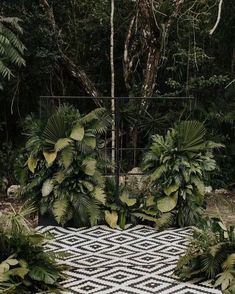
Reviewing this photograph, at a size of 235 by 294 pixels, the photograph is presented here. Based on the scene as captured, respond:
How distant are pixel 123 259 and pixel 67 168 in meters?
1.69

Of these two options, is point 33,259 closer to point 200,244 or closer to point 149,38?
point 200,244

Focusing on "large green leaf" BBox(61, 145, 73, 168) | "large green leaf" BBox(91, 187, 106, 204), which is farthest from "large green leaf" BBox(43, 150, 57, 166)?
"large green leaf" BBox(91, 187, 106, 204)

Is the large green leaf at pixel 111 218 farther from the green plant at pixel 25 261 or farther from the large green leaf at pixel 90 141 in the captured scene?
the green plant at pixel 25 261

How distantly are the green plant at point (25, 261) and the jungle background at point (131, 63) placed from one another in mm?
4712

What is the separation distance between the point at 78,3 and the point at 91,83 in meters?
1.47

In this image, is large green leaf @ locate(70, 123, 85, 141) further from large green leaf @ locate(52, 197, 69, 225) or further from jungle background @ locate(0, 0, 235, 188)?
jungle background @ locate(0, 0, 235, 188)

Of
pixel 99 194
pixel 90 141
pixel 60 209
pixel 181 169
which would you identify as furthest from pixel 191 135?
pixel 60 209

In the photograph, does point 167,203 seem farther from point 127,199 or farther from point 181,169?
point 127,199

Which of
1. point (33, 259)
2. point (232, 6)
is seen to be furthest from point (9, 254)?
point (232, 6)

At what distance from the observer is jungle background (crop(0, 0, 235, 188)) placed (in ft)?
32.8

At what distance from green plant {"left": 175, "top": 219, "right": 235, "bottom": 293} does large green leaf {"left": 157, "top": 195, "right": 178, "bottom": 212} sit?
73.5 inches

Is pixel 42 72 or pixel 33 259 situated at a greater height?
pixel 42 72

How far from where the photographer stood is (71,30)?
10.9 meters

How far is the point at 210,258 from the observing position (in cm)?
496
